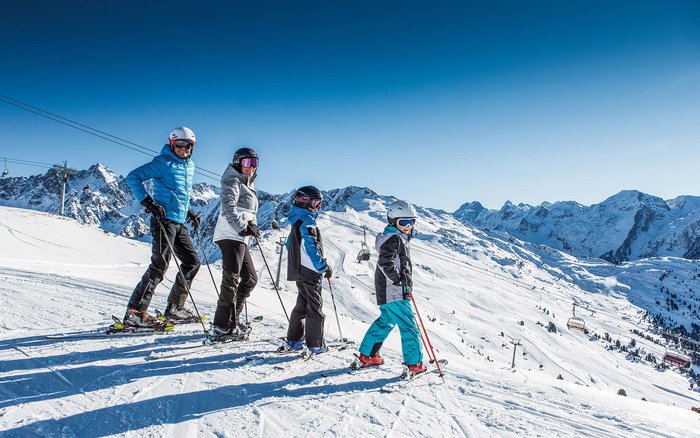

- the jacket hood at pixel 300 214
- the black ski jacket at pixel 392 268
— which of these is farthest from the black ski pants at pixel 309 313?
the black ski jacket at pixel 392 268

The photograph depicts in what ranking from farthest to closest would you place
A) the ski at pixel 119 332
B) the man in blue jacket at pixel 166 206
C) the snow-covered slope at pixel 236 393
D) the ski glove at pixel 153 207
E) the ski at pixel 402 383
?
the man in blue jacket at pixel 166 206 < the ski at pixel 119 332 < the ski glove at pixel 153 207 < the ski at pixel 402 383 < the snow-covered slope at pixel 236 393

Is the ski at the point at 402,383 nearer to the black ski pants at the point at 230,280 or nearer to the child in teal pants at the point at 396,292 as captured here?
the child in teal pants at the point at 396,292

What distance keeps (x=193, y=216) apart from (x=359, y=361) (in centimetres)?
342

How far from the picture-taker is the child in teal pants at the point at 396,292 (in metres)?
5.01

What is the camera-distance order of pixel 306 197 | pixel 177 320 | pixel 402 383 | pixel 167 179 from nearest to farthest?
pixel 402 383
pixel 306 197
pixel 167 179
pixel 177 320

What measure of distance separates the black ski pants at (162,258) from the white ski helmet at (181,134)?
48.5 inches

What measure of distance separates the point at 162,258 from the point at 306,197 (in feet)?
7.69

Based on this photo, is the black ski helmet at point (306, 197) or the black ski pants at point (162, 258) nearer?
the black ski helmet at point (306, 197)

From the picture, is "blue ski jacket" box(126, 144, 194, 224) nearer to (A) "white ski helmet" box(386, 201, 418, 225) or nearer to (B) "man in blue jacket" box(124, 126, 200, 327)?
(B) "man in blue jacket" box(124, 126, 200, 327)

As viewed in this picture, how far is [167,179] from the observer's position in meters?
5.81

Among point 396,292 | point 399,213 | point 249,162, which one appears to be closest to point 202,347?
point 249,162

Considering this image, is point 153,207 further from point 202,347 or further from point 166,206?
point 202,347

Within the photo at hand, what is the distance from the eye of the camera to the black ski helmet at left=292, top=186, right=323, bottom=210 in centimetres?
536

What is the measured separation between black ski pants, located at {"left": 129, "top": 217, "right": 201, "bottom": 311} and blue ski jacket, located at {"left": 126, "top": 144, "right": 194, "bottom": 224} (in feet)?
0.66
